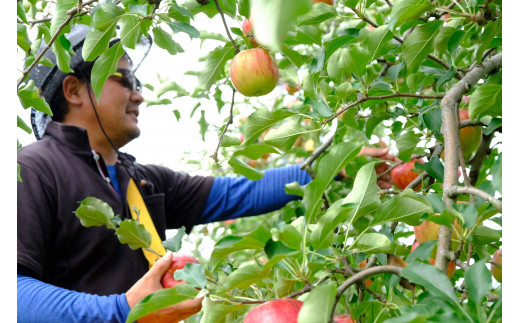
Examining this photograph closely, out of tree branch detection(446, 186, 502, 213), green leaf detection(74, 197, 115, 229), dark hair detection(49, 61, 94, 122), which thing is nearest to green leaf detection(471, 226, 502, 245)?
tree branch detection(446, 186, 502, 213)

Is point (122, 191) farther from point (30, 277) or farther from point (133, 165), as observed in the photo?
point (30, 277)

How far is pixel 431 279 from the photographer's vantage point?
53 cm

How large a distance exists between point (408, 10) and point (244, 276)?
402 millimetres

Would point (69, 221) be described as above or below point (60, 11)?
below

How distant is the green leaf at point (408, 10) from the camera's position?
726mm

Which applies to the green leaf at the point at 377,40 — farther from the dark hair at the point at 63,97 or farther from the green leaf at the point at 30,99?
the dark hair at the point at 63,97

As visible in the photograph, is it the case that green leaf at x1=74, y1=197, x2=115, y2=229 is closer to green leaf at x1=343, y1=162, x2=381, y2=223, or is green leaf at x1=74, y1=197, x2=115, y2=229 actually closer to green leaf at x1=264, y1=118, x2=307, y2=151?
green leaf at x1=264, y1=118, x2=307, y2=151

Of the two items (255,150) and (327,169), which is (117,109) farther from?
(327,169)

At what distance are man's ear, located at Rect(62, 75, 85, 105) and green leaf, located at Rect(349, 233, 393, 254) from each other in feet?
4.48

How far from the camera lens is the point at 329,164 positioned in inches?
25.6

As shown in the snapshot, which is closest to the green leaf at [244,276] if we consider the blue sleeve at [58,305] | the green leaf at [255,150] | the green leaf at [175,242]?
the green leaf at [255,150]

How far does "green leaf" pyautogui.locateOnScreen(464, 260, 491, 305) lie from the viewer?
0.52m

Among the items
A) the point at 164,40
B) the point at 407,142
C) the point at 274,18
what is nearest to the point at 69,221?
the point at 164,40
